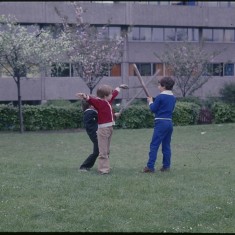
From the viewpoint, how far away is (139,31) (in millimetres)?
40969

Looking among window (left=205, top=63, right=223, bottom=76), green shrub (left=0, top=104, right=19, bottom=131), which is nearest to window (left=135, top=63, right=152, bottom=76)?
window (left=205, top=63, right=223, bottom=76)

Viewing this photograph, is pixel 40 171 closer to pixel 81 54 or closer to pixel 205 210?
pixel 205 210

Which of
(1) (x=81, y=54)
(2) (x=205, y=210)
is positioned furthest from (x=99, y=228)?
(1) (x=81, y=54)

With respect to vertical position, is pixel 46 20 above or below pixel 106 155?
above

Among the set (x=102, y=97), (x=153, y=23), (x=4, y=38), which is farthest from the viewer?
(x=153, y=23)

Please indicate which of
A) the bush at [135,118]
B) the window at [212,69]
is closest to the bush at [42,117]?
the bush at [135,118]

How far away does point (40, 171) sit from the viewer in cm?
919

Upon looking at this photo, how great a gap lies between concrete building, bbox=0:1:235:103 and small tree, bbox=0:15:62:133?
36.7 ft

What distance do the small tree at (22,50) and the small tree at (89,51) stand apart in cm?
437

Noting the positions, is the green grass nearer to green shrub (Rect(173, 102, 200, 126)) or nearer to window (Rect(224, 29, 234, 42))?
green shrub (Rect(173, 102, 200, 126))

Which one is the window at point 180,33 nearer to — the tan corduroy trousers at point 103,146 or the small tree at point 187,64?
the small tree at point 187,64

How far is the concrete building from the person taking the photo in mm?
36500

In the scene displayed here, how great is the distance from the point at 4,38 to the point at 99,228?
56.7 ft

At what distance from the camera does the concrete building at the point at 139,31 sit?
36.5m
